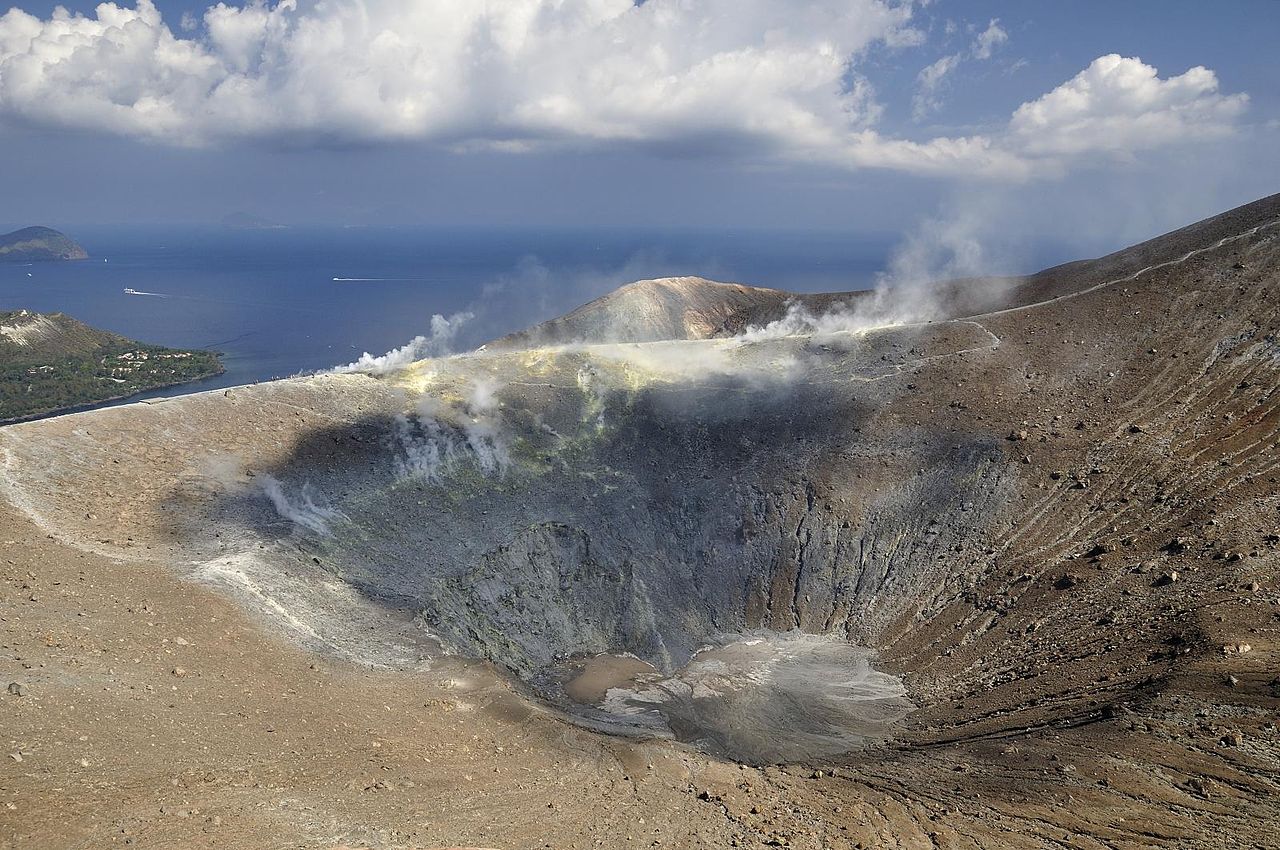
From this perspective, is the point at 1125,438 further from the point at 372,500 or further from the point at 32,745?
the point at 32,745

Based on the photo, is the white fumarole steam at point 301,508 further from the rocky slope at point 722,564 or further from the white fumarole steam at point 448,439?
the white fumarole steam at point 448,439

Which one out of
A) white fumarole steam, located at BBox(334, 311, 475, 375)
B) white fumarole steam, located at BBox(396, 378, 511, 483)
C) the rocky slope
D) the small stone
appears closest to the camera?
the small stone

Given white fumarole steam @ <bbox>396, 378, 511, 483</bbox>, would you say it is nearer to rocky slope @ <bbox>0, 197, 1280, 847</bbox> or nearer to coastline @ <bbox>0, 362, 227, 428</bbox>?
rocky slope @ <bbox>0, 197, 1280, 847</bbox>

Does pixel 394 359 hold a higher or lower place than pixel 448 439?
higher

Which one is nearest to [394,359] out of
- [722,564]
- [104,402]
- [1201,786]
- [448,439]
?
[448,439]

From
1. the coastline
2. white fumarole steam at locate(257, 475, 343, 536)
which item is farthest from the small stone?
the coastline

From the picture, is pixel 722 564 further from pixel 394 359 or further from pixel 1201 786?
pixel 394 359
